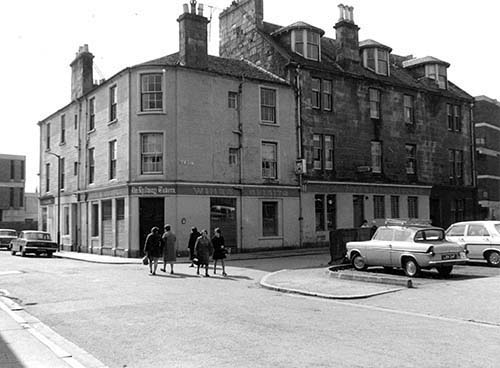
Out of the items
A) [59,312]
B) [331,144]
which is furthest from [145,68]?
[59,312]

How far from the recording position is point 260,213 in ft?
96.9

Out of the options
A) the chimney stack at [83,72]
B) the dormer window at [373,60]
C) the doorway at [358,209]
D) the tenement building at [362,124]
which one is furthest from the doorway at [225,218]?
the dormer window at [373,60]

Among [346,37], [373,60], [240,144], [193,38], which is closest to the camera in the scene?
[193,38]

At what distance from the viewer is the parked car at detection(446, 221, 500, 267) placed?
1888 cm

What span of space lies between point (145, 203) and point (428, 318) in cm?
1915

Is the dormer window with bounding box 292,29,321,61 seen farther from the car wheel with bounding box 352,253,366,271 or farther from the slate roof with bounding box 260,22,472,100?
the car wheel with bounding box 352,253,366,271

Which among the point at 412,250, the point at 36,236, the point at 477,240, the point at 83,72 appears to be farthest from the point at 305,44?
the point at 36,236

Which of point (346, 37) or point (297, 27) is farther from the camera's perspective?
point (346, 37)

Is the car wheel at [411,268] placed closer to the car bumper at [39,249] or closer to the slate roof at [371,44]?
the car bumper at [39,249]

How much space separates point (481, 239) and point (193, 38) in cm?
1800

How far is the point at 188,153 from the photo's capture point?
1079 inches

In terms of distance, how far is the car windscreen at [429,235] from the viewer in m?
16.1

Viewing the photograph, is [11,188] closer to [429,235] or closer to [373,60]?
[373,60]

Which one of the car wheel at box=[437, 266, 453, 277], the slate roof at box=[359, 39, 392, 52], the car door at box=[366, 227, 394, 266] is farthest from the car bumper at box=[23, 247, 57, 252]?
the slate roof at box=[359, 39, 392, 52]
